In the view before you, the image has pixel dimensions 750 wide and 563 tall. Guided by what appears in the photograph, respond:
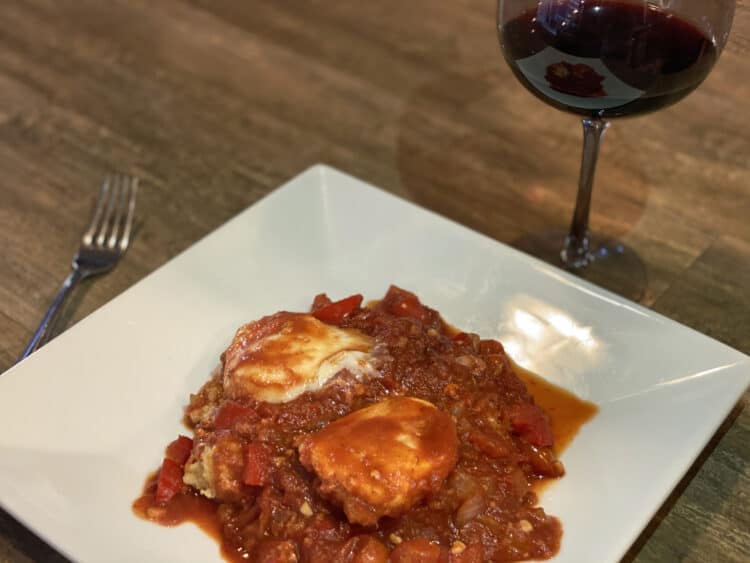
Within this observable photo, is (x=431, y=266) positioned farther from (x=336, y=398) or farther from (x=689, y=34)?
(x=689, y=34)

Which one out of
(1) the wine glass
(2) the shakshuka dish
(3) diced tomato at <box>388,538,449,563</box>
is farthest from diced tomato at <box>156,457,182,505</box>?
(1) the wine glass

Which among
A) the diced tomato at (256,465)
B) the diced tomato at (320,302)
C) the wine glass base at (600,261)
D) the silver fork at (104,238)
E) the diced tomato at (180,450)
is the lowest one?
the silver fork at (104,238)

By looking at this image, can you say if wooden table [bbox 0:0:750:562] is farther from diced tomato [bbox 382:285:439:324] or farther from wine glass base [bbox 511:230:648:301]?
diced tomato [bbox 382:285:439:324]

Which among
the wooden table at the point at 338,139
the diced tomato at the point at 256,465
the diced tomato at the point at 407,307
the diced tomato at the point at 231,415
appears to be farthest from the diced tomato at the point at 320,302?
the wooden table at the point at 338,139

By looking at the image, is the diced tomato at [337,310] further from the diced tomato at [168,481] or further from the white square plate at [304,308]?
the diced tomato at [168,481]

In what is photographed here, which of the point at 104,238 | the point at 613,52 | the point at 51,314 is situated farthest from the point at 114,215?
the point at 613,52

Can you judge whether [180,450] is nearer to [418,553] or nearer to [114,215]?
[418,553]

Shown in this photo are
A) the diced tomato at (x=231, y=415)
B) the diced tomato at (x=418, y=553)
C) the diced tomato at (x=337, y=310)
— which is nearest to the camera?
the diced tomato at (x=418, y=553)
